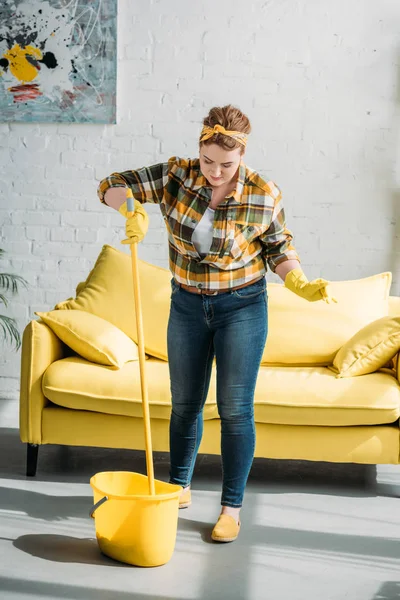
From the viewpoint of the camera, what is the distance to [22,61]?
3.85 m

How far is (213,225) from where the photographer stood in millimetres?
2166

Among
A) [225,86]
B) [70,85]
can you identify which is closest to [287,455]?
[225,86]

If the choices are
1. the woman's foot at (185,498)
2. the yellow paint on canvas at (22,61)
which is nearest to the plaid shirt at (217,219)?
the woman's foot at (185,498)

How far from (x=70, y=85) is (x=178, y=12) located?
636mm

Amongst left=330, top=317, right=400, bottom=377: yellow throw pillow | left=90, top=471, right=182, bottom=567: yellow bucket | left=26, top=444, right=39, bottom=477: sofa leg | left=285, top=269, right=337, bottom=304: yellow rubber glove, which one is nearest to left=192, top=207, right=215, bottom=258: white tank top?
left=285, top=269, right=337, bottom=304: yellow rubber glove

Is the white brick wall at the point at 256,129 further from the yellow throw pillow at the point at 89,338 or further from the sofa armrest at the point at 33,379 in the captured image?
the sofa armrest at the point at 33,379

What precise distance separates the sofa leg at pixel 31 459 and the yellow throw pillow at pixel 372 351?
1.14 metres

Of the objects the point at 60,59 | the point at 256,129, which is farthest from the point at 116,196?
the point at 60,59

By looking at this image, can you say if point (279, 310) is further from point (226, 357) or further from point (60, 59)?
point (60, 59)

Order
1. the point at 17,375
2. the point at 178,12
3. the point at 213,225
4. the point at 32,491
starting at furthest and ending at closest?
the point at 17,375 → the point at 178,12 → the point at 32,491 → the point at 213,225

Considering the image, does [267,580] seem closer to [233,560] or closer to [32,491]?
[233,560]

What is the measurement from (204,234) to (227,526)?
85cm

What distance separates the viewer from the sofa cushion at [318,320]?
3.04m

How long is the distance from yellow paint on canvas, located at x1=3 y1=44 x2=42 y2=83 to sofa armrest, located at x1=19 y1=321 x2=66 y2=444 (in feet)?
5.18
